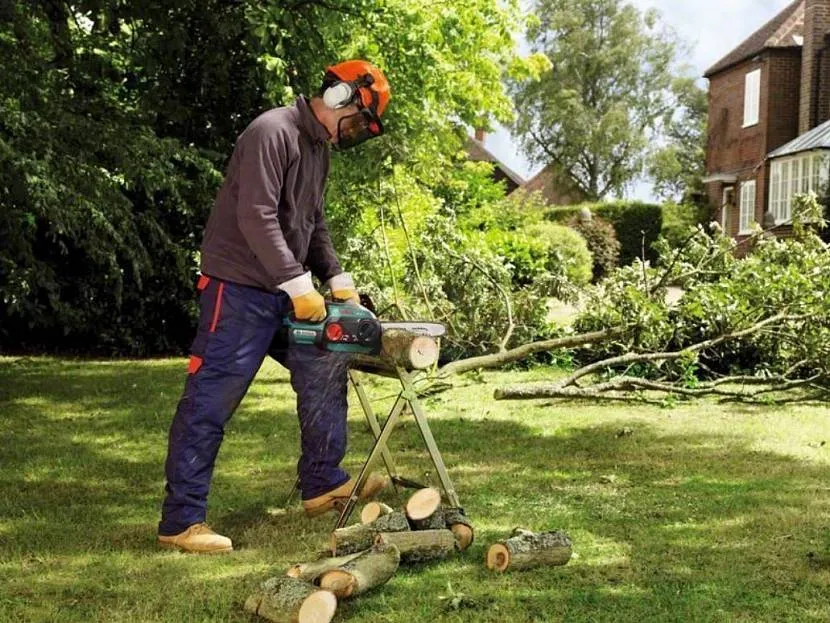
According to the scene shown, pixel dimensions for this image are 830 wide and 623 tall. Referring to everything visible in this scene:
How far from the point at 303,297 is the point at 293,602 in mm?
1217

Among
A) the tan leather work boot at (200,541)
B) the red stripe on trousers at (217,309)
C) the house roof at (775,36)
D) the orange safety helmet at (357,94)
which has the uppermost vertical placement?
Result: the house roof at (775,36)

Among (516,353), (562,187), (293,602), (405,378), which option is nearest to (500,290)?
(516,353)

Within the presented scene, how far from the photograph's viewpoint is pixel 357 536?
4000 millimetres

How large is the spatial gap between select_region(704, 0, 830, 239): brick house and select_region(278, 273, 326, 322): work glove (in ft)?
71.6

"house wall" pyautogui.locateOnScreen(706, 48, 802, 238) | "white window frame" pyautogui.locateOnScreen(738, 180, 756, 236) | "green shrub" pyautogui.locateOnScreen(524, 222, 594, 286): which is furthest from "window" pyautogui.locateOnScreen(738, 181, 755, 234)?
"green shrub" pyautogui.locateOnScreen(524, 222, 594, 286)

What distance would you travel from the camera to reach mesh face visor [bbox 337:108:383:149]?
4.36 meters

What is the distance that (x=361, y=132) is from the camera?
14.5ft

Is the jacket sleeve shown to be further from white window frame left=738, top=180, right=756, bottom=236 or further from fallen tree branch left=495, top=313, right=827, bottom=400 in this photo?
white window frame left=738, top=180, right=756, bottom=236

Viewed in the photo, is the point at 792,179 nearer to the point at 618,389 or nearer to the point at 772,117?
the point at 772,117

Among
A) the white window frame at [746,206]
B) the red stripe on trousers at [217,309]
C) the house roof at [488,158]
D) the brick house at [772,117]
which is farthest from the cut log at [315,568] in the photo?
the house roof at [488,158]

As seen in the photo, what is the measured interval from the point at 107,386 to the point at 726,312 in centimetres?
550

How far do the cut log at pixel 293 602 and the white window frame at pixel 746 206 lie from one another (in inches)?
1102

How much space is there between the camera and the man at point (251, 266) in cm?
415

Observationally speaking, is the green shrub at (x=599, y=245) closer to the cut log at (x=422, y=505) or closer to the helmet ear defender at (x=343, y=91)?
the helmet ear defender at (x=343, y=91)
